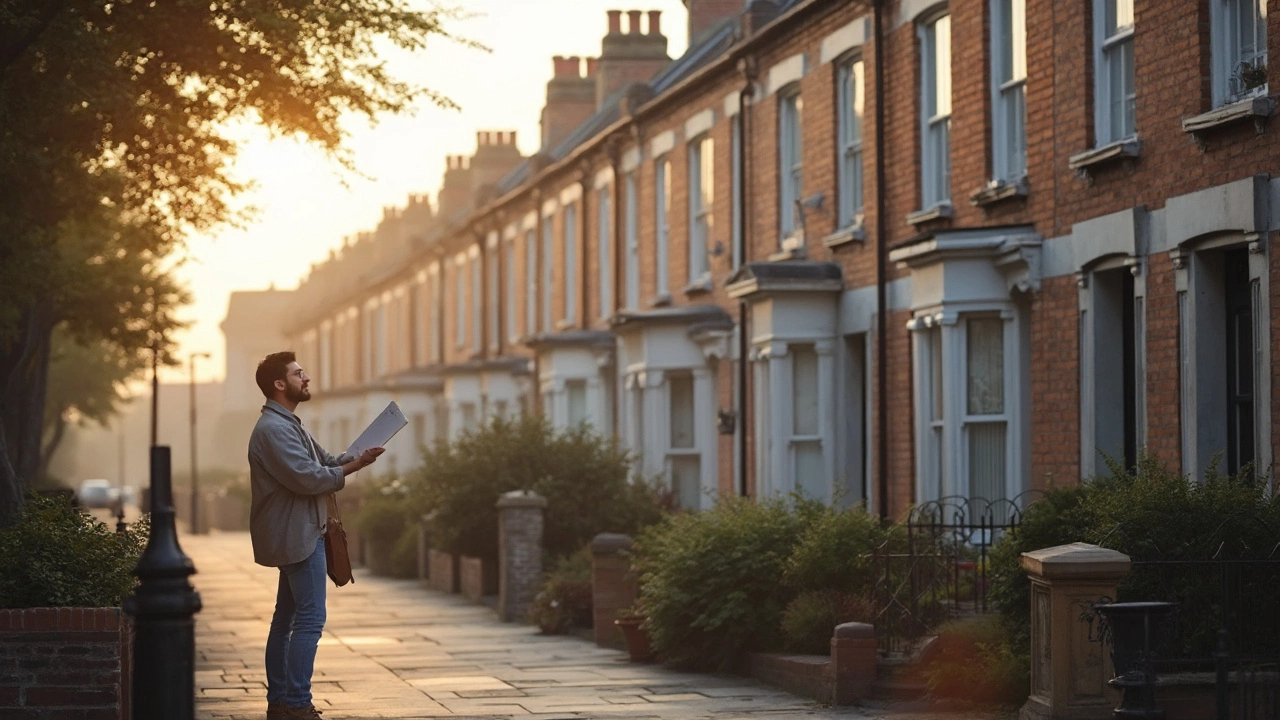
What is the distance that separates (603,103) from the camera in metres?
38.4

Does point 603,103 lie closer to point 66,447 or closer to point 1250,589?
point 1250,589

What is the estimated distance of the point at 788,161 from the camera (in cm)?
2347

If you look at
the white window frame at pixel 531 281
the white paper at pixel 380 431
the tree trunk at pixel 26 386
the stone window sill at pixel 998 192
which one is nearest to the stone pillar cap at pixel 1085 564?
→ the white paper at pixel 380 431

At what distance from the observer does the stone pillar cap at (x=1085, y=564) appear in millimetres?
10109

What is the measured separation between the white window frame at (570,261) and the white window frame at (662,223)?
5764 millimetres

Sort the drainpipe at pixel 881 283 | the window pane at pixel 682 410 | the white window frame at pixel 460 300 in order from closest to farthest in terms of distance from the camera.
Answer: the drainpipe at pixel 881 283 → the window pane at pixel 682 410 → the white window frame at pixel 460 300

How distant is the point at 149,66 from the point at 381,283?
126 ft

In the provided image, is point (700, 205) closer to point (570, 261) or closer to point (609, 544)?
point (570, 261)

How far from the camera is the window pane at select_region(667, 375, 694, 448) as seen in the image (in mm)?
27344

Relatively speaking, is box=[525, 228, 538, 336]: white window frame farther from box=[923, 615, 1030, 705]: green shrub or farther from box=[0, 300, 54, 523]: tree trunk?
box=[923, 615, 1030, 705]: green shrub

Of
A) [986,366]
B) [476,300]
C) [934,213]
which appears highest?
[476,300]

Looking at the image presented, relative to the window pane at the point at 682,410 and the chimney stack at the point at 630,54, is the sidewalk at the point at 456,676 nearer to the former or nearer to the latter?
the window pane at the point at 682,410

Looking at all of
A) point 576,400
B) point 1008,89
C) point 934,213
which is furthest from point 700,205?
point 1008,89

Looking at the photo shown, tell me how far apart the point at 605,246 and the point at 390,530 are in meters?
6.32
